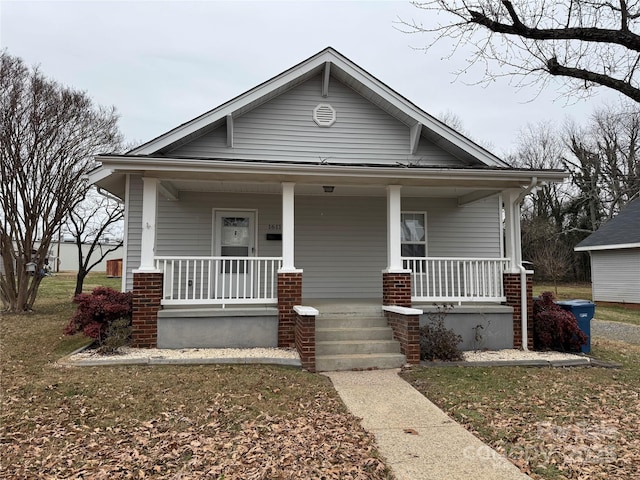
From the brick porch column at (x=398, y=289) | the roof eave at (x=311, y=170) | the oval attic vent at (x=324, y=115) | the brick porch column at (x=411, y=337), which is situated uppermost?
the oval attic vent at (x=324, y=115)

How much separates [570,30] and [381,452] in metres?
5.50

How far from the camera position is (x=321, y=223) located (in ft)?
33.2

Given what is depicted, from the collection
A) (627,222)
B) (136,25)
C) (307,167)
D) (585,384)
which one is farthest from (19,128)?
(627,222)

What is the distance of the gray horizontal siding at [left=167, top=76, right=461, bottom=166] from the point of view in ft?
31.8

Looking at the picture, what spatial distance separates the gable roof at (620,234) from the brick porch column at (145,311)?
1913cm

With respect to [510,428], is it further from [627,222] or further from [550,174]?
[627,222]

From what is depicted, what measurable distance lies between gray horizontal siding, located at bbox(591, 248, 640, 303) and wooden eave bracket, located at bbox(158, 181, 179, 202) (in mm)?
19001

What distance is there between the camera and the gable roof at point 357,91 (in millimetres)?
9156

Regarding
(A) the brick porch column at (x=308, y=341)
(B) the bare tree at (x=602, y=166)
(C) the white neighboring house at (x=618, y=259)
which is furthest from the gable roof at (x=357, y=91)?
(B) the bare tree at (x=602, y=166)

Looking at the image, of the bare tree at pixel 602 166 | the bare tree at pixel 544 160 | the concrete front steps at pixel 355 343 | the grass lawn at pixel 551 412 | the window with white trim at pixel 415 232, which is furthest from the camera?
the bare tree at pixel 544 160

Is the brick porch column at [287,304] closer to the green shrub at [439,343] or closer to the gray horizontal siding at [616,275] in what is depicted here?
the green shrub at [439,343]

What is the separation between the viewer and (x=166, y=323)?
23.7ft

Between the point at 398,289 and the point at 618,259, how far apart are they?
16414 millimetres

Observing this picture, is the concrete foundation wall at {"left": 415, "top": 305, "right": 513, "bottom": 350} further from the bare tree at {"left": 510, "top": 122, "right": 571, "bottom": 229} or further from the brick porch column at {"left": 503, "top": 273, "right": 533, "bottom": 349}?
the bare tree at {"left": 510, "top": 122, "right": 571, "bottom": 229}
